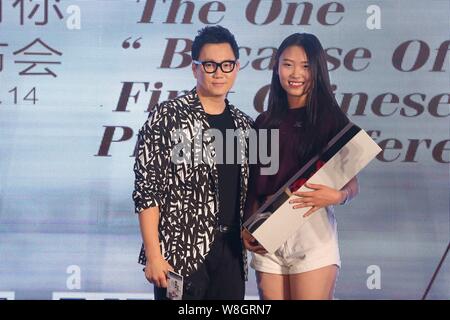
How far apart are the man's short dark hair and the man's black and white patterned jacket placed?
0.22m

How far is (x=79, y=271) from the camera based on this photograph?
3910 millimetres

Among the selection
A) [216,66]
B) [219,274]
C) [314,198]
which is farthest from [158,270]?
[216,66]

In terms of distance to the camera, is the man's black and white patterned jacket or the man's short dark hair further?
the man's short dark hair

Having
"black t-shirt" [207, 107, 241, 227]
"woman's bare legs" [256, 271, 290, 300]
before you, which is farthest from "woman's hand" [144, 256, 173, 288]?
"woman's bare legs" [256, 271, 290, 300]

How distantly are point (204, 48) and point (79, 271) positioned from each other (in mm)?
1120

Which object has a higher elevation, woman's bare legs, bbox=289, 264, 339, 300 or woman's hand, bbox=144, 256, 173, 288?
woman's hand, bbox=144, 256, 173, 288

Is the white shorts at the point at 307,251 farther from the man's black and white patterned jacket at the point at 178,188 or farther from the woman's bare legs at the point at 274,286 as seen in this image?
the man's black and white patterned jacket at the point at 178,188

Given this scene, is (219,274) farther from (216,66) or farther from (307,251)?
(216,66)

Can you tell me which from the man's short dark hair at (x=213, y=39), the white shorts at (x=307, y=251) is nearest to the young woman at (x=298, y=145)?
the white shorts at (x=307, y=251)

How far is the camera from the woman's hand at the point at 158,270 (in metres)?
3.55

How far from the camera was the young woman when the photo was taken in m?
3.61

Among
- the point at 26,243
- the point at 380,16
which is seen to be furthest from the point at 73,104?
the point at 380,16

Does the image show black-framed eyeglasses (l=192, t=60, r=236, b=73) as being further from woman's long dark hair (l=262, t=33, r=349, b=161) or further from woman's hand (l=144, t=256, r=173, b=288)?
woman's hand (l=144, t=256, r=173, b=288)

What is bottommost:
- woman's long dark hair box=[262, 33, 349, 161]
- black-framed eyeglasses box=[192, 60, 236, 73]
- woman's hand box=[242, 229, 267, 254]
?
woman's hand box=[242, 229, 267, 254]
